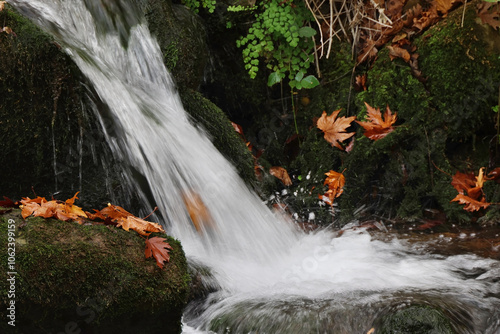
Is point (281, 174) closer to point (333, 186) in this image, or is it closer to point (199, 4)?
point (333, 186)

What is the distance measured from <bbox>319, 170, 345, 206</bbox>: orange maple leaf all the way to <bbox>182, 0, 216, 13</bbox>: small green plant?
5.71 ft

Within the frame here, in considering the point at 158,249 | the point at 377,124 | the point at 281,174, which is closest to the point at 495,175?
the point at 377,124

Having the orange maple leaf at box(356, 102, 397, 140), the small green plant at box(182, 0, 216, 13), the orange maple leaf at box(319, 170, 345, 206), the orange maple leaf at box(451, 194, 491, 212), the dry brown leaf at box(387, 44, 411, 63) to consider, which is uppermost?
the small green plant at box(182, 0, 216, 13)

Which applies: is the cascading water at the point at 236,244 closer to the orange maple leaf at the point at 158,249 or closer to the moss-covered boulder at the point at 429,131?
the orange maple leaf at the point at 158,249

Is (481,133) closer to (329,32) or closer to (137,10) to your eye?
(329,32)

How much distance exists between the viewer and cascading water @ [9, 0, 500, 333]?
2.43m

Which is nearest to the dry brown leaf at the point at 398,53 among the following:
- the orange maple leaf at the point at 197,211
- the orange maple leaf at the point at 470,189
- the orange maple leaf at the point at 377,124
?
the orange maple leaf at the point at 377,124

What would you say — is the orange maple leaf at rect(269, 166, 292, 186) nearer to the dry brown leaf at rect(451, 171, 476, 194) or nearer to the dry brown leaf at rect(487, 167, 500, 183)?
the dry brown leaf at rect(451, 171, 476, 194)

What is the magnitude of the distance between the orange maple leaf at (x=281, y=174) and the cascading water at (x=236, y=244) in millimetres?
481

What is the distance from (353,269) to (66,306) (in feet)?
5.47

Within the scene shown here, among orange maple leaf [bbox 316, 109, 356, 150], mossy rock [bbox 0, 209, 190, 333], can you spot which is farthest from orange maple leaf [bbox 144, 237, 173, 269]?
orange maple leaf [bbox 316, 109, 356, 150]

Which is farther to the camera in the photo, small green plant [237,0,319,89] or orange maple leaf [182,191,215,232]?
small green plant [237,0,319,89]

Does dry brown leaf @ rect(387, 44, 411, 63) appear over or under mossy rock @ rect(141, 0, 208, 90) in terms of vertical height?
under

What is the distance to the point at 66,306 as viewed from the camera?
90.9 inches
